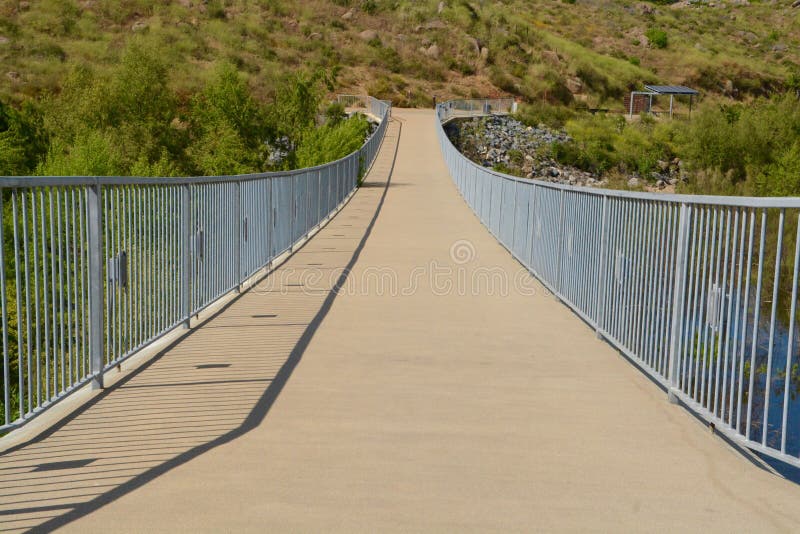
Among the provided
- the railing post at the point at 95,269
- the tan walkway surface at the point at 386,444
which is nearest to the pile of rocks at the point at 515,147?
the tan walkway surface at the point at 386,444

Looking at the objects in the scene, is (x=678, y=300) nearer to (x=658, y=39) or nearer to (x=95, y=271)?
(x=95, y=271)

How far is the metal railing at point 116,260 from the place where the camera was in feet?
19.7

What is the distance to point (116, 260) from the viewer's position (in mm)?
7344

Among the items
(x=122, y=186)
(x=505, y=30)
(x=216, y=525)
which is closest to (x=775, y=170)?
(x=122, y=186)

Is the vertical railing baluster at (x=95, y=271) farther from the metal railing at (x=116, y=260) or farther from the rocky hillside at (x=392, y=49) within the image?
the rocky hillside at (x=392, y=49)

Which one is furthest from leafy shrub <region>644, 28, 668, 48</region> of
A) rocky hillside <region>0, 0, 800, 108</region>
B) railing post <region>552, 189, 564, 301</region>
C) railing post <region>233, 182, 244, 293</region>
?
railing post <region>233, 182, 244, 293</region>

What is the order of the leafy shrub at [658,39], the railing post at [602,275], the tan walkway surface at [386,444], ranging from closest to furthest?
the tan walkway surface at [386,444] → the railing post at [602,275] → the leafy shrub at [658,39]

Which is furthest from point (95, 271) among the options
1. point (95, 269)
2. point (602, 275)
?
point (602, 275)

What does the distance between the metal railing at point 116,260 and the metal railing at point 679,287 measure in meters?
4.40

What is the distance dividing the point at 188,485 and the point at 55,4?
342ft

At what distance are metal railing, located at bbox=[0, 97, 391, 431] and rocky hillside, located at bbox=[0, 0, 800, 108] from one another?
63.0 meters

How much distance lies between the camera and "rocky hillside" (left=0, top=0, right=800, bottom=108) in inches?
3474

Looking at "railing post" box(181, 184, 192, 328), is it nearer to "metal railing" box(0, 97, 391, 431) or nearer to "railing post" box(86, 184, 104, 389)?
"metal railing" box(0, 97, 391, 431)

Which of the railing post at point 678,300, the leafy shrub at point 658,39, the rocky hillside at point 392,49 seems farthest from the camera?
the leafy shrub at point 658,39
